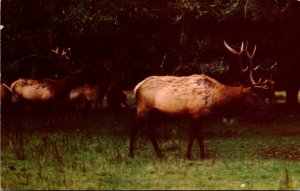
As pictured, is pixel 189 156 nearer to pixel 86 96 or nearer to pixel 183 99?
pixel 183 99

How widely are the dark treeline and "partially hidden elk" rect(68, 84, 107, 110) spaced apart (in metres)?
2.19

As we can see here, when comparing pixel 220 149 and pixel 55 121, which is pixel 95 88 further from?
pixel 220 149

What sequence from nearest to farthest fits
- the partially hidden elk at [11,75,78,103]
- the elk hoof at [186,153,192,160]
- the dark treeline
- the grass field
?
the grass field, the elk hoof at [186,153,192,160], the dark treeline, the partially hidden elk at [11,75,78,103]

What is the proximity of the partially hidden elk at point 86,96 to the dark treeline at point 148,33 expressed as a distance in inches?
86.3

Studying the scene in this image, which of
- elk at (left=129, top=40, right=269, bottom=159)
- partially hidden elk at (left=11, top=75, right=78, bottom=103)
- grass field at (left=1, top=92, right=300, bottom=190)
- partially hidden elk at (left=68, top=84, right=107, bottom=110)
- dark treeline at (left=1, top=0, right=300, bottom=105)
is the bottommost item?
grass field at (left=1, top=92, right=300, bottom=190)

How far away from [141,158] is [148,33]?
28.6 ft

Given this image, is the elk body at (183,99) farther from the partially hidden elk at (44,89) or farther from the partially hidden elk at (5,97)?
the partially hidden elk at (5,97)

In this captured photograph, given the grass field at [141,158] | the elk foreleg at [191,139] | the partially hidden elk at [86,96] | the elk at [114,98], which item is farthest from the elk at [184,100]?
the partially hidden elk at [86,96]

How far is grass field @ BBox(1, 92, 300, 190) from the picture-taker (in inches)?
416

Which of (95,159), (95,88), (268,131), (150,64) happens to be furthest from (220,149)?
(95,88)

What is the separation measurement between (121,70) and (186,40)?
574 cm

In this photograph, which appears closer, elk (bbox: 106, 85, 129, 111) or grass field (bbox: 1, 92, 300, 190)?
grass field (bbox: 1, 92, 300, 190)

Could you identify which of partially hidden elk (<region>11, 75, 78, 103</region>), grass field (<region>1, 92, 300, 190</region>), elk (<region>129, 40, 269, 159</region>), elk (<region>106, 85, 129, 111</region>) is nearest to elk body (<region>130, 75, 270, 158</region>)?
elk (<region>129, 40, 269, 159</region>)

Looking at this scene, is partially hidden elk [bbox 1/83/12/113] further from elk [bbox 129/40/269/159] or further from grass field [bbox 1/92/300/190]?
elk [bbox 129/40/269/159]
